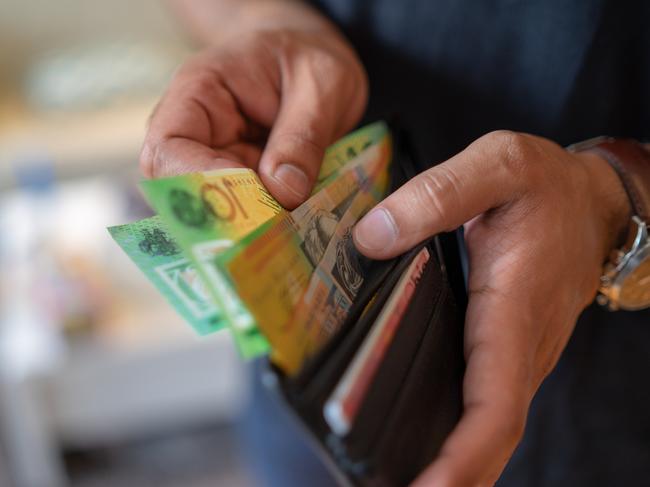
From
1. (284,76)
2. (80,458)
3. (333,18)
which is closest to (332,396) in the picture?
(284,76)

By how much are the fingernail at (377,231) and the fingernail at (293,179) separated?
0.06m

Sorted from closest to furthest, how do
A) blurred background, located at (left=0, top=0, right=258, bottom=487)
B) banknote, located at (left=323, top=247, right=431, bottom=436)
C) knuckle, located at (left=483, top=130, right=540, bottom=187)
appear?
1. banknote, located at (left=323, top=247, right=431, bottom=436)
2. knuckle, located at (left=483, top=130, right=540, bottom=187)
3. blurred background, located at (left=0, top=0, right=258, bottom=487)

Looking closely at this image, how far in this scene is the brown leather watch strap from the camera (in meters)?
0.47

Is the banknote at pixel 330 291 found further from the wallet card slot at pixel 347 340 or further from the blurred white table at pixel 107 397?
the blurred white table at pixel 107 397

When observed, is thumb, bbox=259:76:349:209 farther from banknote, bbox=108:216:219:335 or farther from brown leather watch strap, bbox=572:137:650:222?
brown leather watch strap, bbox=572:137:650:222

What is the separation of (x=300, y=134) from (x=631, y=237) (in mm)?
243

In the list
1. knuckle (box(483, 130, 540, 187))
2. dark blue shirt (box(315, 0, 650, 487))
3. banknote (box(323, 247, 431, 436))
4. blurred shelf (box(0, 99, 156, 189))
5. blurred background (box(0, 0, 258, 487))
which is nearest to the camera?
banknote (box(323, 247, 431, 436))

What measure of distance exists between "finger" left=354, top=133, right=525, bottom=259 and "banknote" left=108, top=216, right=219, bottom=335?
93 millimetres

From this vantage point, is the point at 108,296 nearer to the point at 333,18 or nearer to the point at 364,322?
the point at 333,18

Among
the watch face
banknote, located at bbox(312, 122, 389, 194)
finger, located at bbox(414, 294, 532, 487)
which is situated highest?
banknote, located at bbox(312, 122, 389, 194)

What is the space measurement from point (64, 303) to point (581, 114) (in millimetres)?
1077

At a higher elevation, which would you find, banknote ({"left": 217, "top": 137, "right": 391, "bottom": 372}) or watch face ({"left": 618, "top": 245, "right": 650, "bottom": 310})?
banknote ({"left": 217, "top": 137, "right": 391, "bottom": 372})

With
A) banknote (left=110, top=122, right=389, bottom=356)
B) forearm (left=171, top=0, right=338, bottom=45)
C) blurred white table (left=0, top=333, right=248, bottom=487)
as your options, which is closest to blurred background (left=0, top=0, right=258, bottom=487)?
blurred white table (left=0, top=333, right=248, bottom=487)

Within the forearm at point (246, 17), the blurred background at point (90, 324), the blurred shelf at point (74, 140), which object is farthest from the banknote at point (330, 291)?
the blurred shelf at point (74, 140)
